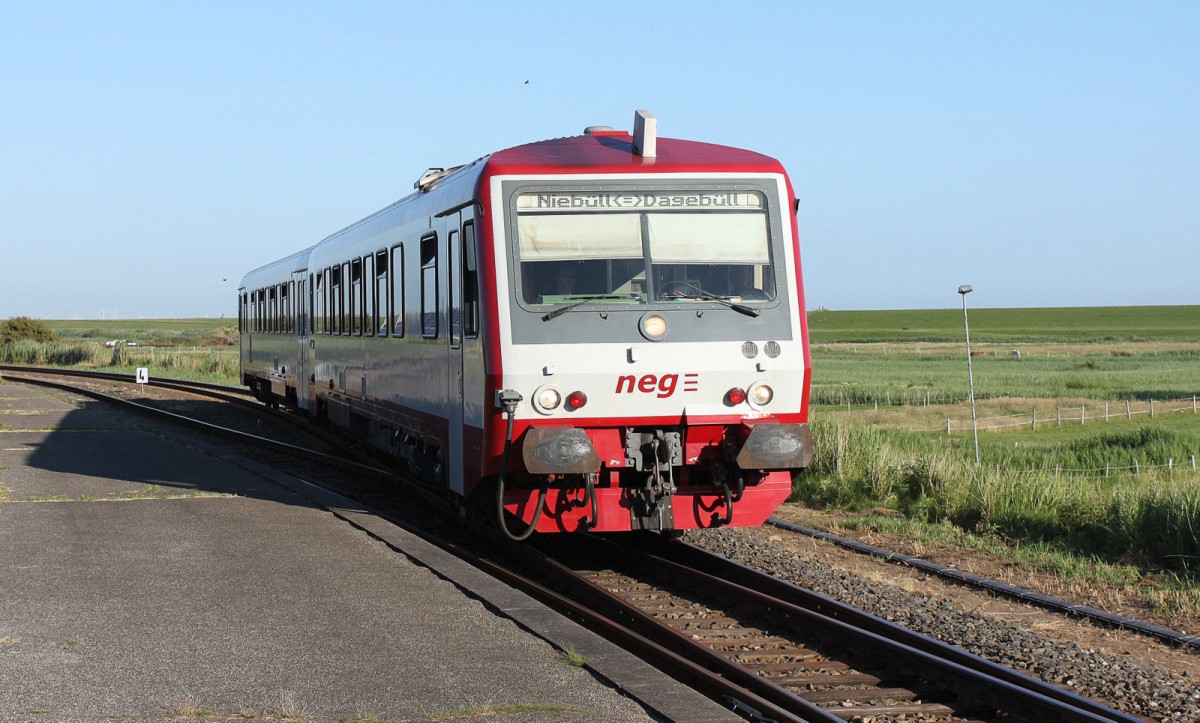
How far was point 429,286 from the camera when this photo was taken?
38.8 ft

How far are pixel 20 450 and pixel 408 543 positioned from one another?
36.2 ft

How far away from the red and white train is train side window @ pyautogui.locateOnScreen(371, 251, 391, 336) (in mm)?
3522

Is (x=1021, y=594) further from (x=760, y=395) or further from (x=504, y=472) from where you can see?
(x=504, y=472)

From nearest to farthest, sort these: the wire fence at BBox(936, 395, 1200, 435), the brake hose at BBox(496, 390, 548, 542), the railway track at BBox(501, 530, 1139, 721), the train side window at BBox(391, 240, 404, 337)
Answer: the railway track at BBox(501, 530, 1139, 721), the brake hose at BBox(496, 390, 548, 542), the train side window at BBox(391, 240, 404, 337), the wire fence at BBox(936, 395, 1200, 435)

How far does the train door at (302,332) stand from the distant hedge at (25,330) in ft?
208

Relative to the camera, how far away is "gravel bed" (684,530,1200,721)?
673 centimetres

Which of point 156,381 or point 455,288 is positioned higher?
point 455,288

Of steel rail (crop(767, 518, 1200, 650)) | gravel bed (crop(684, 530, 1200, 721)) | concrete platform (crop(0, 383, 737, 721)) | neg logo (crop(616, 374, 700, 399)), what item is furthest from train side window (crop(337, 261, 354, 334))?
gravel bed (crop(684, 530, 1200, 721))

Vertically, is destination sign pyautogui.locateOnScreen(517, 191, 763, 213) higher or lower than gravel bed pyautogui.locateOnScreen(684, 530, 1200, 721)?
higher

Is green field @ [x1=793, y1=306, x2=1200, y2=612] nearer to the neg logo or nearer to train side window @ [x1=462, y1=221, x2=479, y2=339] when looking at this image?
the neg logo

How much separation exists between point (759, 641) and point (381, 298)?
24.5 feet

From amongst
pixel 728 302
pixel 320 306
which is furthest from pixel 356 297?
pixel 728 302

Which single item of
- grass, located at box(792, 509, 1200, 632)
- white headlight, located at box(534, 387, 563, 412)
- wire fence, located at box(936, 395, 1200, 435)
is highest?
white headlight, located at box(534, 387, 563, 412)

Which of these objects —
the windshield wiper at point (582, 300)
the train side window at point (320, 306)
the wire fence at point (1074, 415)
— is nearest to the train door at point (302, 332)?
the train side window at point (320, 306)
